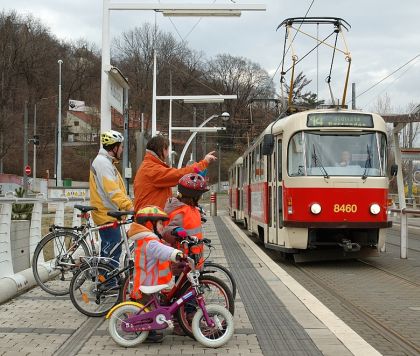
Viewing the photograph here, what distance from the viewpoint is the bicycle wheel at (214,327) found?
195 inches

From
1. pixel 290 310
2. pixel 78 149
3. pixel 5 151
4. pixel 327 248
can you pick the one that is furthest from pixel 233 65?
pixel 290 310

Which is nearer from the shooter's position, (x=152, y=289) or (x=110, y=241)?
(x=152, y=289)

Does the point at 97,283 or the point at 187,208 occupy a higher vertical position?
the point at 187,208

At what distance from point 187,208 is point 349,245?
19.5 feet

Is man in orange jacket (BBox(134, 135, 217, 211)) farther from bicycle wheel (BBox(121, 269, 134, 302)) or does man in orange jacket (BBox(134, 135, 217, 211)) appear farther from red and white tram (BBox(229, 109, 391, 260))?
red and white tram (BBox(229, 109, 391, 260))

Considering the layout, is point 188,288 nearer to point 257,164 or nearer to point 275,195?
point 275,195

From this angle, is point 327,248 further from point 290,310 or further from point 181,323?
point 181,323

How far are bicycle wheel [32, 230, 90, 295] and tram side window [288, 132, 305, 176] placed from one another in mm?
5161

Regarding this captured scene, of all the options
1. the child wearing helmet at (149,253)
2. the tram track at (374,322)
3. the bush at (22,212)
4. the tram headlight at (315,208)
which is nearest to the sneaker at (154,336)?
the child wearing helmet at (149,253)

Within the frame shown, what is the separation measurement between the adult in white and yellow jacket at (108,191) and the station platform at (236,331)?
2.83 ft

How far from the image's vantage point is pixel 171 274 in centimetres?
514

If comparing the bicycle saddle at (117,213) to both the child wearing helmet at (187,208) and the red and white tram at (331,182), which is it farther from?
the red and white tram at (331,182)

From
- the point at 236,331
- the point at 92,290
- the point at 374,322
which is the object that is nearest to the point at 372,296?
the point at 374,322

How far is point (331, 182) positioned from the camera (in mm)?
10703
